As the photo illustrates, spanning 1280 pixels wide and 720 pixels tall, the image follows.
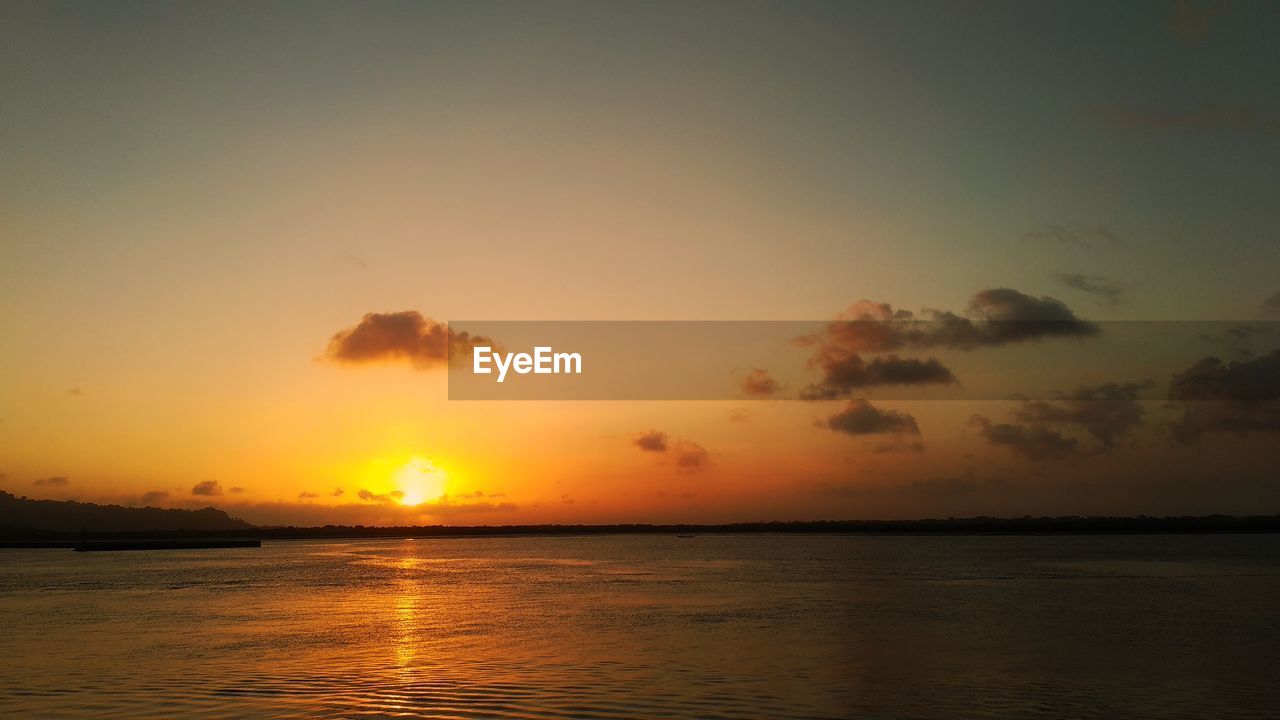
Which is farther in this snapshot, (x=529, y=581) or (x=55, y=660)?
(x=529, y=581)

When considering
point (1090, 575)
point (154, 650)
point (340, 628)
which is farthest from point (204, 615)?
point (1090, 575)

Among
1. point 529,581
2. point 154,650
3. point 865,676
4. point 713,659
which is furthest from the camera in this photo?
point 529,581

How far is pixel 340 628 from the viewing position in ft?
151

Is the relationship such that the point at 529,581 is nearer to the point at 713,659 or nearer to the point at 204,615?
the point at 204,615

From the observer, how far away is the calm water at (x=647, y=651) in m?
26.4

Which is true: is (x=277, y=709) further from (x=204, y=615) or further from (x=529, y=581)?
(x=529, y=581)

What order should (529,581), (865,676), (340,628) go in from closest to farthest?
(865,676) < (340,628) < (529,581)

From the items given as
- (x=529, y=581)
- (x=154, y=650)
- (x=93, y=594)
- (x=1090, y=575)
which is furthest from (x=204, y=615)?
(x=1090, y=575)

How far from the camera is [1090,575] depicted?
90125mm

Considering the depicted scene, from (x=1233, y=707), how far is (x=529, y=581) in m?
66.2

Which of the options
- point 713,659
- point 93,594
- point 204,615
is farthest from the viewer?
point 93,594

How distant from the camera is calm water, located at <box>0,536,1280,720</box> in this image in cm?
2636

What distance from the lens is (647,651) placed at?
36.5m

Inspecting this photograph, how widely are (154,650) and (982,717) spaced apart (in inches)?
1194
